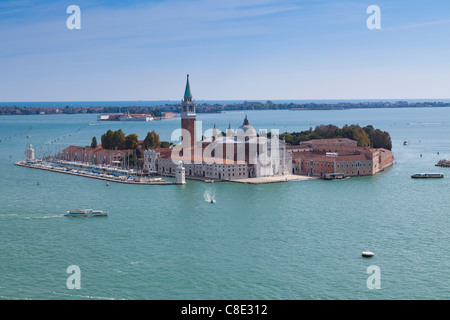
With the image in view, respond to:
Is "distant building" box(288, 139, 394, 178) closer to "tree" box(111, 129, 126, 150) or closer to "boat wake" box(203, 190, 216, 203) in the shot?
"boat wake" box(203, 190, 216, 203)

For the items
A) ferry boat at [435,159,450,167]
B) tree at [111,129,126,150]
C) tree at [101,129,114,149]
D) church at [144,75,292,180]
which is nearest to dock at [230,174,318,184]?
church at [144,75,292,180]

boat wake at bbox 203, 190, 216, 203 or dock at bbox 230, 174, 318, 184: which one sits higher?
dock at bbox 230, 174, 318, 184

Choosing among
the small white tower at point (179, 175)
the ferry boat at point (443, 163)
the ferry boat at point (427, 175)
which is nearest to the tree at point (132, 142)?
the small white tower at point (179, 175)

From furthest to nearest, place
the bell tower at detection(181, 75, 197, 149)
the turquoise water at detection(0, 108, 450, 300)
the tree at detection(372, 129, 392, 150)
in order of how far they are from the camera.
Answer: the tree at detection(372, 129, 392, 150), the bell tower at detection(181, 75, 197, 149), the turquoise water at detection(0, 108, 450, 300)

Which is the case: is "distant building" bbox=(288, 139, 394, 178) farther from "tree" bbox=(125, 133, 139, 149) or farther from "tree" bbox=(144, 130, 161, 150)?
"tree" bbox=(125, 133, 139, 149)

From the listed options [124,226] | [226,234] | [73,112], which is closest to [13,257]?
[124,226]

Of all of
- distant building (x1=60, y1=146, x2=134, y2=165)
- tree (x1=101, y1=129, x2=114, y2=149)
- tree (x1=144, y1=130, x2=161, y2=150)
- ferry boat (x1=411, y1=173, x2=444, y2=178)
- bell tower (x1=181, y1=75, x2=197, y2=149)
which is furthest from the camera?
tree (x1=101, y1=129, x2=114, y2=149)

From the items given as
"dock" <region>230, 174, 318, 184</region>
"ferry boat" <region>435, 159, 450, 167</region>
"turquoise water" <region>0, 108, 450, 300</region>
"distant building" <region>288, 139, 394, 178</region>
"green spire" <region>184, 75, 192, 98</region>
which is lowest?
"turquoise water" <region>0, 108, 450, 300</region>

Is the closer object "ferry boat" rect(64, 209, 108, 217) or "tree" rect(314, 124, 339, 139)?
"ferry boat" rect(64, 209, 108, 217)
